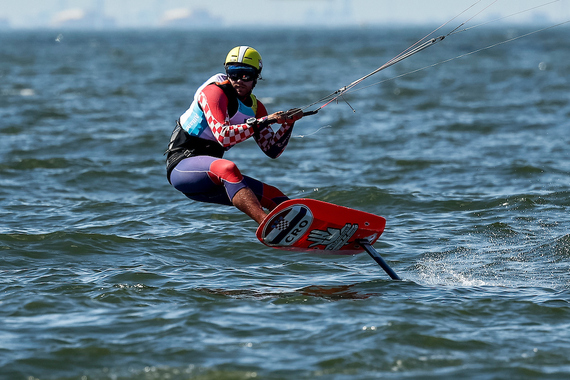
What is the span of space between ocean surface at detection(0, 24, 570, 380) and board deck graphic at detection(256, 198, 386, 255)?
15.6 inches

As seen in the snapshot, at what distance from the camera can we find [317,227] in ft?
23.5

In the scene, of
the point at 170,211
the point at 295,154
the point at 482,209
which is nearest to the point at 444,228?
the point at 482,209

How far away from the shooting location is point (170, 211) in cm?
1115

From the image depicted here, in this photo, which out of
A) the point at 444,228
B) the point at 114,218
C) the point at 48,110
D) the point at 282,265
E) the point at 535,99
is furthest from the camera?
the point at 535,99

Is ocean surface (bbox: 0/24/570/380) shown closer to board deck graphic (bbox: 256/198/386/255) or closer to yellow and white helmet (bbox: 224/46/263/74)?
board deck graphic (bbox: 256/198/386/255)

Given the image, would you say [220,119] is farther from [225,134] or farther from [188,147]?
[188,147]

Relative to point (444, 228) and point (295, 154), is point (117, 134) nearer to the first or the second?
point (295, 154)

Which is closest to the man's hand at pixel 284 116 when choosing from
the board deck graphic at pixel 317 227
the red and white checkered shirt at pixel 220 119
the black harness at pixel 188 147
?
the red and white checkered shirt at pixel 220 119

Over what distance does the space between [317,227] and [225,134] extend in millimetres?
1243

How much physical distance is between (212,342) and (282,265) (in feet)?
8.85

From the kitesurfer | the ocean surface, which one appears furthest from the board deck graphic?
the ocean surface

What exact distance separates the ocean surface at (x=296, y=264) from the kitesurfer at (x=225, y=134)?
79 cm

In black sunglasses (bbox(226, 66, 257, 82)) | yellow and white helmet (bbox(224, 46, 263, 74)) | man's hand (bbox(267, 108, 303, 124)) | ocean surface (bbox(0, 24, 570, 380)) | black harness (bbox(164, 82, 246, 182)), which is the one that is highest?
yellow and white helmet (bbox(224, 46, 263, 74))

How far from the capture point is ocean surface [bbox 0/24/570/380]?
544cm
